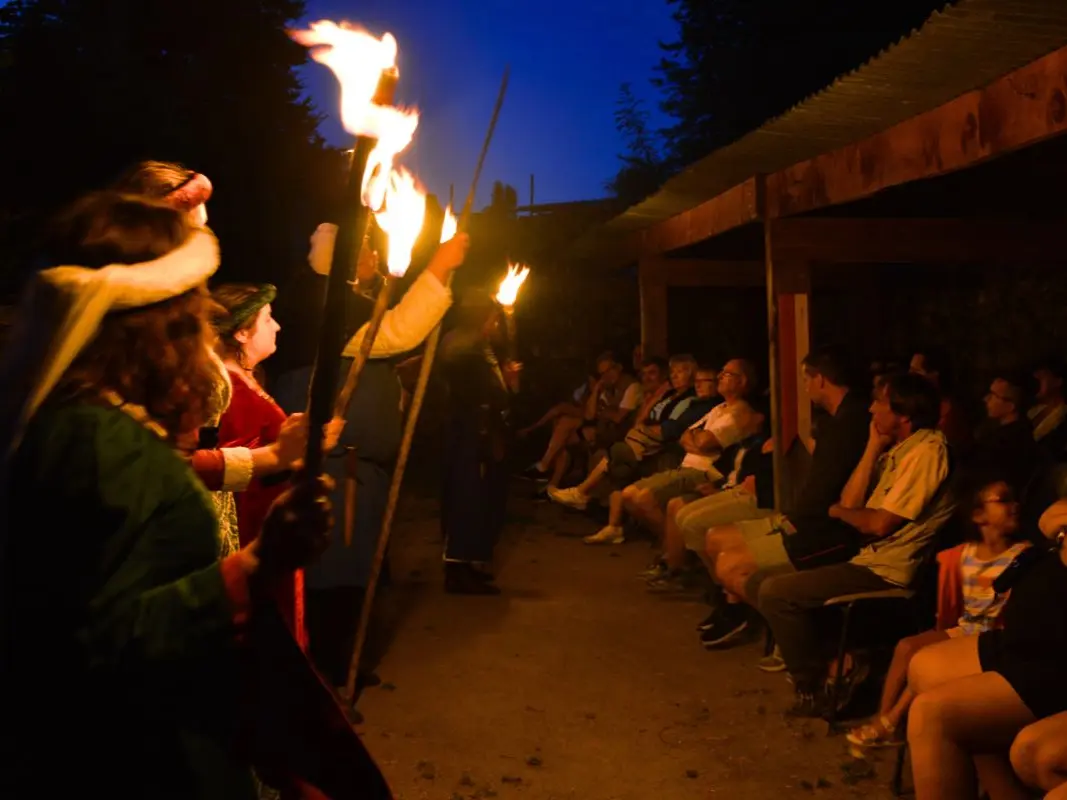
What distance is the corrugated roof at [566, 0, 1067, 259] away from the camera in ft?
12.4

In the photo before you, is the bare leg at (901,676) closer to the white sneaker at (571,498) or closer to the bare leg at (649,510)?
the bare leg at (649,510)

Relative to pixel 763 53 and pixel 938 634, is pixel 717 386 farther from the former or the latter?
pixel 763 53

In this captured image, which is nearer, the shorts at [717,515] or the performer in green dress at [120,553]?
the performer in green dress at [120,553]

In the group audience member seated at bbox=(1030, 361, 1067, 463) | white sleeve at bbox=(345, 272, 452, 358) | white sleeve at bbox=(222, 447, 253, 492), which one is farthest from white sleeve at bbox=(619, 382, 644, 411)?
white sleeve at bbox=(222, 447, 253, 492)

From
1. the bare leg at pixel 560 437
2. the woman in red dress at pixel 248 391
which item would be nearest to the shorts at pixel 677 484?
the woman in red dress at pixel 248 391

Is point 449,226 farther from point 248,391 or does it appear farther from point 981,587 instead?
point 981,587

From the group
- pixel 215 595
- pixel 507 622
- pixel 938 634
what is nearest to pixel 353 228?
pixel 215 595

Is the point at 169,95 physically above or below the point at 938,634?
above

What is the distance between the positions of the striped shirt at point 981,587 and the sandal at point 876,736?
586mm

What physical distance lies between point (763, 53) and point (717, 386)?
14361 mm

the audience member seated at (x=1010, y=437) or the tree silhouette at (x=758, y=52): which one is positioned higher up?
the tree silhouette at (x=758, y=52)

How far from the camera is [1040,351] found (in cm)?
965

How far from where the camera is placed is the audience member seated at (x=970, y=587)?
3912 mm

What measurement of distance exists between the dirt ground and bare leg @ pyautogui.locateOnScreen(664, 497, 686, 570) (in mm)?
312
